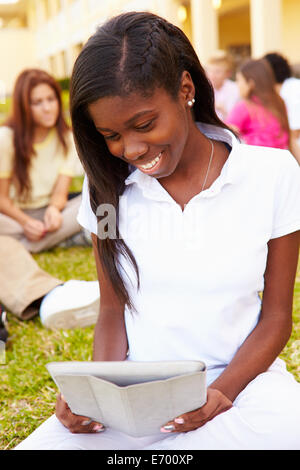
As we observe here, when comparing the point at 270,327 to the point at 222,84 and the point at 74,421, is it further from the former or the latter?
the point at 222,84

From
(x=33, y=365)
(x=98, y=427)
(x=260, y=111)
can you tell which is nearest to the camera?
(x=98, y=427)

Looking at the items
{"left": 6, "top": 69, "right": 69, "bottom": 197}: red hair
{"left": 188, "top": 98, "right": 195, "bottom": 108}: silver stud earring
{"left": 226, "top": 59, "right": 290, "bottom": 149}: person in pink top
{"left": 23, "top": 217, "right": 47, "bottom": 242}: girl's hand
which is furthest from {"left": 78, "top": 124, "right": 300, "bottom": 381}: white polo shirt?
{"left": 226, "top": 59, "right": 290, "bottom": 149}: person in pink top

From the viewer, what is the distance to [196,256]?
1345mm

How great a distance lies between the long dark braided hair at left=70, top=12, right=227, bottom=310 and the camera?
1.20 m

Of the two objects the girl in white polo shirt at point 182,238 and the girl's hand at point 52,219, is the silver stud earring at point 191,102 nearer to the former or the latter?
the girl in white polo shirt at point 182,238

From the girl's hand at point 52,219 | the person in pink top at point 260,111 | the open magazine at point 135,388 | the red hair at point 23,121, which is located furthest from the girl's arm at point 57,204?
the open magazine at point 135,388

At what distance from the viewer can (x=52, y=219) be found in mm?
4105

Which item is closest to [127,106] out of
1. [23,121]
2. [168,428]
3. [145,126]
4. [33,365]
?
[145,126]

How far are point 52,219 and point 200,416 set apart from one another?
3.06 metres

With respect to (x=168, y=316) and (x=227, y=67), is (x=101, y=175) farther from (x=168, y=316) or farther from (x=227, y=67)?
(x=227, y=67)

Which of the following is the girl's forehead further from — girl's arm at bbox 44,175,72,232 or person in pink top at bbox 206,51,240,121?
person in pink top at bbox 206,51,240,121

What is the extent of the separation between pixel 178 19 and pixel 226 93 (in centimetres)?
658

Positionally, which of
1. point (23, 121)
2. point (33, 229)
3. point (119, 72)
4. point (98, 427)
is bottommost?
point (33, 229)

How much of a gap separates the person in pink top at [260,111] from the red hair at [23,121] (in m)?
1.54
